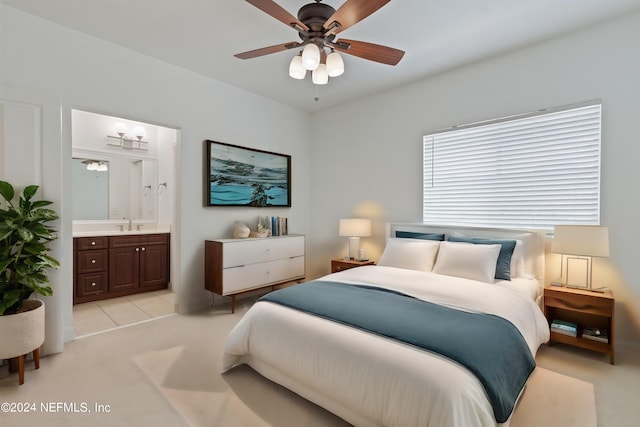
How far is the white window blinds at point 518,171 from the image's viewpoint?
108 inches

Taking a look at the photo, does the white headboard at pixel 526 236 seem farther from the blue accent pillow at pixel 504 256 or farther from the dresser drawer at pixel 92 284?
the dresser drawer at pixel 92 284

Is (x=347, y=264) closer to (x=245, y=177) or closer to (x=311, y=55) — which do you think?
(x=245, y=177)

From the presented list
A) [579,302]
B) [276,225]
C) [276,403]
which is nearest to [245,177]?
[276,225]

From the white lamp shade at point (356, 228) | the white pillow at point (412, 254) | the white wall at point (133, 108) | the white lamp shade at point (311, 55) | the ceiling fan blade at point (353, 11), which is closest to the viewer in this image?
the ceiling fan blade at point (353, 11)

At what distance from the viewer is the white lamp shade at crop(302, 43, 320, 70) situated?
6.70 feet

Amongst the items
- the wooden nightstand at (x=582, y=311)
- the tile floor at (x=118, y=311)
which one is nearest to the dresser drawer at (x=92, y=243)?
the tile floor at (x=118, y=311)

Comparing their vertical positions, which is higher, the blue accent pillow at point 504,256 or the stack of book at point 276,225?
the stack of book at point 276,225

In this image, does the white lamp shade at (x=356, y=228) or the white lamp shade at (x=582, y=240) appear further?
the white lamp shade at (x=356, y=228)

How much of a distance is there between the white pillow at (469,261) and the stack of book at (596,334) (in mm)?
835

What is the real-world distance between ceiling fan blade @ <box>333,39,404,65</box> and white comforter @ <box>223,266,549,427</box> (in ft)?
5.94

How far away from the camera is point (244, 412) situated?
1819mm

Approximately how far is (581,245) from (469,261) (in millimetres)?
833

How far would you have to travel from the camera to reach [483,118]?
10.8 ft

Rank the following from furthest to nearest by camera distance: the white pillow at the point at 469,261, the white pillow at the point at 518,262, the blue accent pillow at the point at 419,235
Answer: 1. the blue accent pillow at the point at 419,235
2. the white pillow at the point at 518,262
3. the white pillow at the point at 469,261
